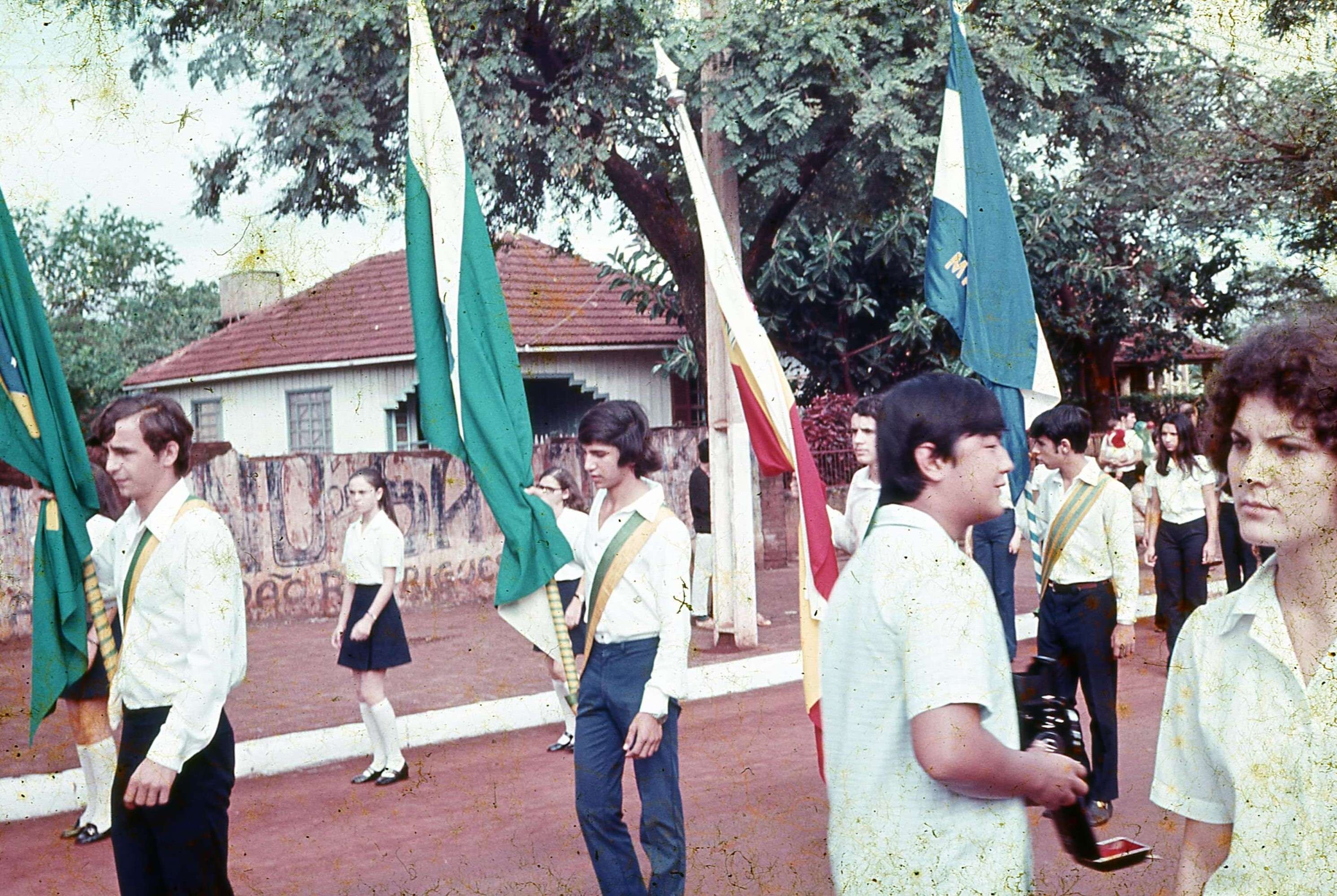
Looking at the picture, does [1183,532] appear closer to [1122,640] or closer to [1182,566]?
[1182,566]

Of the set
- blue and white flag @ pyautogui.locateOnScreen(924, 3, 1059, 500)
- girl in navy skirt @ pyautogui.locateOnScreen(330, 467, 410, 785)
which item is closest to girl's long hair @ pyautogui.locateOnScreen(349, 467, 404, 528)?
girl in navy skirt @ pyautogui.locateOnScreen(330, 467, 410, 785)

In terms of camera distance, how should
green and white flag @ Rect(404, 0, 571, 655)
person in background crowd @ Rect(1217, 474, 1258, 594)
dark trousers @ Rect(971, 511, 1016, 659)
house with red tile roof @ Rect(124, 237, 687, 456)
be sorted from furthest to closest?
house with red tile roof @ Rect(124, 237, 687, 456)
person in background crowd @ Rect(1217, 474, 1258, 594)
dark trousers @ Rect(971, 511, 1016, 659)
green and white flag @ Rect(404, 0, 571, 655)

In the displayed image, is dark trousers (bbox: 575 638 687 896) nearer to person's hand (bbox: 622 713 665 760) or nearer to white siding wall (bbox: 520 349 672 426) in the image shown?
person's hand (bbox: 622 713 665 760)

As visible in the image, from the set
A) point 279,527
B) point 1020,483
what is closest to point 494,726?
point 1020,483

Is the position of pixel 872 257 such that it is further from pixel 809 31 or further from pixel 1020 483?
pixel 1020 483

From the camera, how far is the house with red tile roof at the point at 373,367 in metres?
15.4

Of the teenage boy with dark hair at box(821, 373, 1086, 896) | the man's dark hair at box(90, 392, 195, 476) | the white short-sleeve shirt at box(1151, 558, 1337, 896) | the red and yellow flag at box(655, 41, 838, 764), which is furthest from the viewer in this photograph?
the red and yellow flag at box(655, 41, 838, 764)

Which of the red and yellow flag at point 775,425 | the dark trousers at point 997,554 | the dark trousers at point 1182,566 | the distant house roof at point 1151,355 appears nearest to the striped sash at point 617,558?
the red and yellow flag at point 775,425

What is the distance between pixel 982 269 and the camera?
686cm

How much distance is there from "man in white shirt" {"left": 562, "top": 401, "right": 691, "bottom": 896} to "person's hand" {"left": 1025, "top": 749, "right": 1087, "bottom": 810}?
211 centimetres

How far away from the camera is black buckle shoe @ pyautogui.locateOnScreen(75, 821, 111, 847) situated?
5.89 m

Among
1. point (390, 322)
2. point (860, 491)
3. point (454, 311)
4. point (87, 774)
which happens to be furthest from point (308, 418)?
point (454, 311)

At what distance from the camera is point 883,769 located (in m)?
2.19

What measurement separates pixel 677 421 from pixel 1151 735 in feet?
43.2
